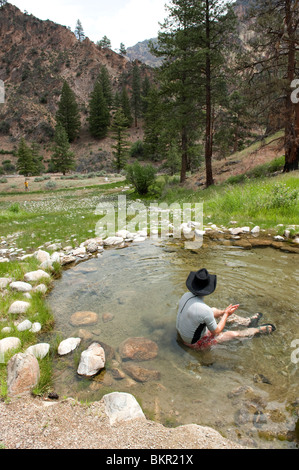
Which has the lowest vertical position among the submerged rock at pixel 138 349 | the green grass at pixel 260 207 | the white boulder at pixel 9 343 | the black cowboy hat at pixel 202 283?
the submerged rock at pixel 138 349

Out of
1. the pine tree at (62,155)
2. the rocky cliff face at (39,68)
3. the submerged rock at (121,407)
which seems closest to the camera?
the submerged rock at (121,407)

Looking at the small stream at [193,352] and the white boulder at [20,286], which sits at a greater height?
the white boulder at [20,286]

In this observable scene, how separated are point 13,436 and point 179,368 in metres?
2.04

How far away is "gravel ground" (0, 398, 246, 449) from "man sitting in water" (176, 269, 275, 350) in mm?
1362

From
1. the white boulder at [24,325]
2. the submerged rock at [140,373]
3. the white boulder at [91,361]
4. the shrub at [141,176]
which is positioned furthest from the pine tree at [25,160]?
the submerged rock at [140,373]

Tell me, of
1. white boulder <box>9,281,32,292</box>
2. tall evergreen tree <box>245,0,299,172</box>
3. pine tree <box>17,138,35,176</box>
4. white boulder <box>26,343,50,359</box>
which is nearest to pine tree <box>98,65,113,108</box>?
pine tree <box>17,138,35,176</box>

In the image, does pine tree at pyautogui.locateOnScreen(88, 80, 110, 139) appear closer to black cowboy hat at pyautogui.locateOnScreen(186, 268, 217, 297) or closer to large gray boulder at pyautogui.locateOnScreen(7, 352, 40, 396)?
black cowboy hat at pyautogui.locateOnScreen(186, 268, 217, 297)

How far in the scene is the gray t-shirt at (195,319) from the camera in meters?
3.91

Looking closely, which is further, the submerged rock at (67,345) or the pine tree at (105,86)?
the pine tree at (105,86)

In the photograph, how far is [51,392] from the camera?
10.3 feet

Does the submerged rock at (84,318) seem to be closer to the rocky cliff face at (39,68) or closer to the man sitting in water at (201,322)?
the man sitting in water at (201,322)

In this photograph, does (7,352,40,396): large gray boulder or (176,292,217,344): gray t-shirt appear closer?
(7,352,40,396): large gray boulder

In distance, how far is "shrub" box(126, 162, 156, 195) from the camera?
2261cm
